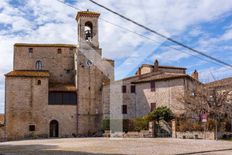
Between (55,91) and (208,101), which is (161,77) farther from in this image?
(55,91)

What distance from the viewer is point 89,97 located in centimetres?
4706

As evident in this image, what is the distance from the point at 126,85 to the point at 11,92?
15287 mm

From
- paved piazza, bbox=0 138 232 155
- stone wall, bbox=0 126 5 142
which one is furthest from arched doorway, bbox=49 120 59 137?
paved piazza, bbox=0 138 232 155

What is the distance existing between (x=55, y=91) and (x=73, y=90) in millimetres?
2352

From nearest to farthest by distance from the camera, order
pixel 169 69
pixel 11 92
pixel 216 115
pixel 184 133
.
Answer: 1. pixel 184 133
2. pixel 216 115
3. pixel 11 92
4. pixel 169 69

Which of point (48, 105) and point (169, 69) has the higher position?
point (169, 69)

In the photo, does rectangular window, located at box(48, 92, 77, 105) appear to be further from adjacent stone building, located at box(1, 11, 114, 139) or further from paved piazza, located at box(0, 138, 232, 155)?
paved piazza, located at box(0, 138, 232, 155)

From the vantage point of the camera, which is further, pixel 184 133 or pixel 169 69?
pixel 169 69

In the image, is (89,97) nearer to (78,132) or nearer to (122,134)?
(78,132)

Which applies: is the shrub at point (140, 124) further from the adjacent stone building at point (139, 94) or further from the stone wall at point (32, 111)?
the stone wall at point (32, 111)

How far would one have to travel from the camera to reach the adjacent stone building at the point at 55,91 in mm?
44969

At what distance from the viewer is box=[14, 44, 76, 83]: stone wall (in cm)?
5009

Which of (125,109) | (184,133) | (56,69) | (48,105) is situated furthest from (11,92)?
(184,133)

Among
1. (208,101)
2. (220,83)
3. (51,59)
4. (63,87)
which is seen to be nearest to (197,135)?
(208,101)
